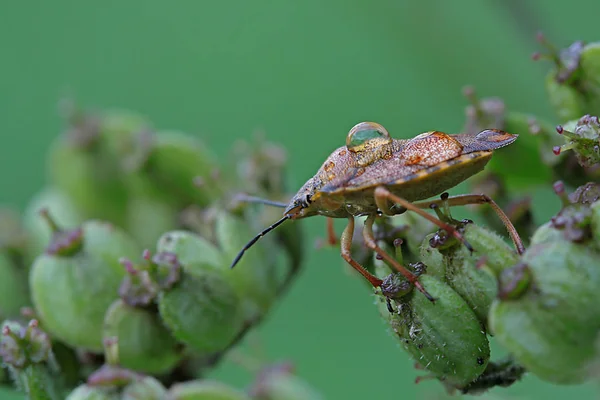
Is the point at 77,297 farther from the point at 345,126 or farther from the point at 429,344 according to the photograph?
the point at 345,126

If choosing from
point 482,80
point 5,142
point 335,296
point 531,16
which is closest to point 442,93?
point 482,80

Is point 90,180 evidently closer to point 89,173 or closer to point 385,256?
point 89,173

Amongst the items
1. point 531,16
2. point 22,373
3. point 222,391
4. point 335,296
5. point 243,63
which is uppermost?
point 243,63

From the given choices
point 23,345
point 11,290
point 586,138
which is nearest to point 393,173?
point 586,138

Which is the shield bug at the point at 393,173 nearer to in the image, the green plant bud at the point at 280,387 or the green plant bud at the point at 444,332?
the green plant bud at the point at 444,332

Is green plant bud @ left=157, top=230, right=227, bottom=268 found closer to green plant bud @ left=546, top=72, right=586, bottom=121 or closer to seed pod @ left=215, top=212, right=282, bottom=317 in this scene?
seed pod @ left=215, top=212, right=282, bottom=317

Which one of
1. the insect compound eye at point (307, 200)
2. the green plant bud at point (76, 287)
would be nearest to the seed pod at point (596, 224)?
the insect compound eye at point (307, 200)

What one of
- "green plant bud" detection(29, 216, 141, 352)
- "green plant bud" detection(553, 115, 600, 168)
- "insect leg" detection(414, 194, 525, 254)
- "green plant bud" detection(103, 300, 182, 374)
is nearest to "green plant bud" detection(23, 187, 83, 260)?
"green plant bud" detection(29, 216, 141, 352)
